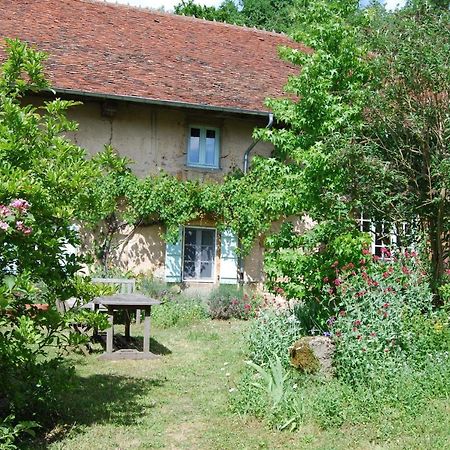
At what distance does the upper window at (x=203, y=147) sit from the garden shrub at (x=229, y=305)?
2.87m

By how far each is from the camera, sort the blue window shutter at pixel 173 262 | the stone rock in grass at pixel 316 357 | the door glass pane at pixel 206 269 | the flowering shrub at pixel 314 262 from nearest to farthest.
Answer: the stone rock in grass at pixel 316 357 < the flowering shrub at pixel 314 262 < the blue window shutter at pixel 173 262 < the door glass pane at pixel 206 269

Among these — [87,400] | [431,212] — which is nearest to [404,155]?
[431,212]

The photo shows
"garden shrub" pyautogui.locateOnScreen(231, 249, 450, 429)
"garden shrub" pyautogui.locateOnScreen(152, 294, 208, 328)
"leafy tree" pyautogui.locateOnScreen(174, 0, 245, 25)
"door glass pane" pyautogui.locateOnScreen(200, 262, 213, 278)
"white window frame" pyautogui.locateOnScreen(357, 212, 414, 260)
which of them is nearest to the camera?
"garden shrub" pyautogui.locateOnScreen(231, 249, 450, 429)

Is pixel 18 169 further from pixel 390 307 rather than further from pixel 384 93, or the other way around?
pixel 384 93

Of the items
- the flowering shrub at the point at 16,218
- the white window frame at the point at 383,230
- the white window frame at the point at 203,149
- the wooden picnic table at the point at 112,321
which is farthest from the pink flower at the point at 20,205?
the white window frame at the point at 203,149

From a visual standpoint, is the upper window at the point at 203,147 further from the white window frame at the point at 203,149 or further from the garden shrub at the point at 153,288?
the garden shrub at the point at 153,288

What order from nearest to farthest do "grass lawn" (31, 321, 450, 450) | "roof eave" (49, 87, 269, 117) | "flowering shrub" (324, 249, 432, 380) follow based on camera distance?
"grass lawn" (31, 321, 450, 450), "flowering shrub" (324, 249, 432, 380), "roof eave" (49, 87, 269, 117)

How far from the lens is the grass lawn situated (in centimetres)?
487

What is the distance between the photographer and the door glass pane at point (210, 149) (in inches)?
525

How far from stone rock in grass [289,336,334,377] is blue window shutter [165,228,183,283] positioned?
6.40 m

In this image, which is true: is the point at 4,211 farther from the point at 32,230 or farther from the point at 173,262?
the point at 173,262

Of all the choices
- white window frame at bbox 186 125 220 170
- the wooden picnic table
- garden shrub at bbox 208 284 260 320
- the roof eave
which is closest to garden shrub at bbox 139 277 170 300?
garden shrub at bbox 208 284 260 320

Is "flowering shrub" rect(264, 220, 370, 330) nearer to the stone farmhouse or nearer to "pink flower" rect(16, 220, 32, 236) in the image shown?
"pink flower" rect(16, 220, 32, 236)

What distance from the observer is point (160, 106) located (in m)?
12.7
